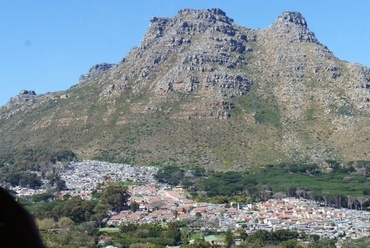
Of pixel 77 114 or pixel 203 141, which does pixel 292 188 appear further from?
pixel 77 114

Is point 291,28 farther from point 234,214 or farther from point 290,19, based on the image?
point 234,214

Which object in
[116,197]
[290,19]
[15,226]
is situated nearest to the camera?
[15,226]

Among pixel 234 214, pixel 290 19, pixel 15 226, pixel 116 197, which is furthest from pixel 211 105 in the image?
pixel 15 226

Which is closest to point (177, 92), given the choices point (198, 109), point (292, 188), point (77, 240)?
point (198, 109)

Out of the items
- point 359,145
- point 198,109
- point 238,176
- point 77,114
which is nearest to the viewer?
point 238,176

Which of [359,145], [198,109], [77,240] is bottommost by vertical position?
[77,240]

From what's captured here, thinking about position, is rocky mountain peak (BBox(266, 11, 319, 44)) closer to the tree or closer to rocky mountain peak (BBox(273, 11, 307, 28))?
rocky mountain peak (BBox(273, 11, 307, 28))

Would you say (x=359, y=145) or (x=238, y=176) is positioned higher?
(x=359, y=145)
